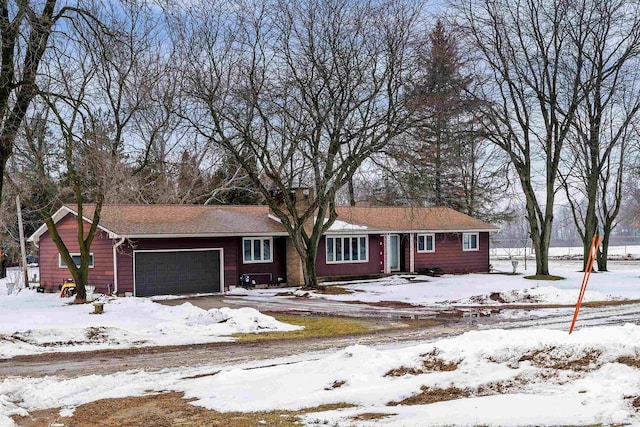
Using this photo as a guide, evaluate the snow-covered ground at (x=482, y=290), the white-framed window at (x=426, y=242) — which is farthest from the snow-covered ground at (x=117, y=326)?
the white-framed window at (x=426, y=242)

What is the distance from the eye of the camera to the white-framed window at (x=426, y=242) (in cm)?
4031

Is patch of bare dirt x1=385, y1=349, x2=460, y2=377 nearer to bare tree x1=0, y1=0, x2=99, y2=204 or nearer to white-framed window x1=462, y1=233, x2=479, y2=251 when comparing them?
bare tree x1=0, y1=0, x2=99, y2=204

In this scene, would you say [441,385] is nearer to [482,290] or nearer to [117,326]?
[117,326]

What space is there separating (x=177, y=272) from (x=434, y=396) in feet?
75.8

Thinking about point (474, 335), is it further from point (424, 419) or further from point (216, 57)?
point (216, 57)

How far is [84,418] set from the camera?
9141mm

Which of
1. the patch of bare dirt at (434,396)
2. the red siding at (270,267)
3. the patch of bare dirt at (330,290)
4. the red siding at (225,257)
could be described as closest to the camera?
the patch of bare dirt at (434,396)

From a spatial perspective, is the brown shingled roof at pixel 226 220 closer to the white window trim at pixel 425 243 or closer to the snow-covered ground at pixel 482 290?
the white window trim at pixel 425 243

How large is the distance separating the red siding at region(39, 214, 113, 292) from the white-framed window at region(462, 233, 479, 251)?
2055cm

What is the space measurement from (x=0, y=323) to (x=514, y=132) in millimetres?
24896

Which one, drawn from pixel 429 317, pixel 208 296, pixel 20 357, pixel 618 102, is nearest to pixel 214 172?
pixel 208 296

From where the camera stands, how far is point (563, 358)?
9492mm

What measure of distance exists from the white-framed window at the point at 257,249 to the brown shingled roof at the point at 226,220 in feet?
1.95

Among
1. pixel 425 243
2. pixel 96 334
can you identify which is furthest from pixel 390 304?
pixel 425 243
